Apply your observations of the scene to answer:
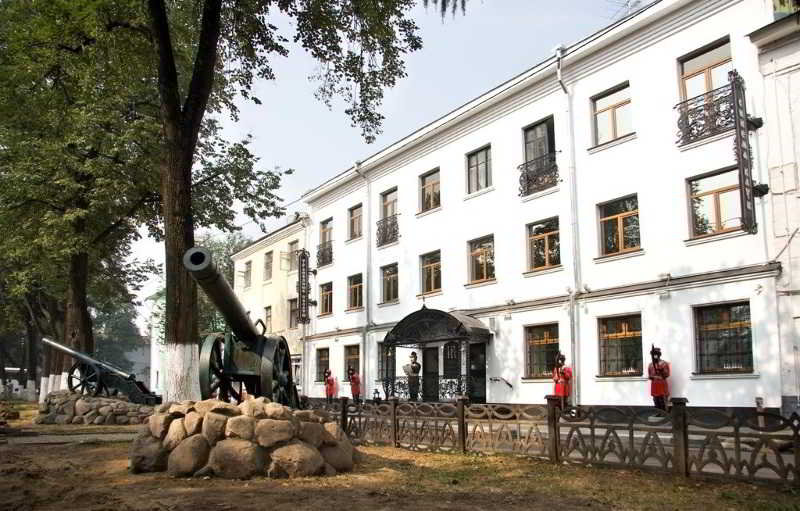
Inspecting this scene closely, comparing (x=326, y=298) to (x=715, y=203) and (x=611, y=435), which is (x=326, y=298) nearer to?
(x=715, y=203)

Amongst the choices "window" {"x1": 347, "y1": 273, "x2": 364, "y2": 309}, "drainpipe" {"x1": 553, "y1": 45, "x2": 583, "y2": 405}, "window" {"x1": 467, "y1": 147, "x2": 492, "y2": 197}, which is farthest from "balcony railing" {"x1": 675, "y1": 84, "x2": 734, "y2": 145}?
"window" {"x1": 347, "y1": 273, "x2": 364, "y2": 309}

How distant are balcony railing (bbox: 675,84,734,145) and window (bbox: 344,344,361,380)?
1643 cm

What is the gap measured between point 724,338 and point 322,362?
19729 millimetres

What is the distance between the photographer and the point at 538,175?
2106 cm

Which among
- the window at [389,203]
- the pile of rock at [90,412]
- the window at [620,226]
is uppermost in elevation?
the window at [389,203]

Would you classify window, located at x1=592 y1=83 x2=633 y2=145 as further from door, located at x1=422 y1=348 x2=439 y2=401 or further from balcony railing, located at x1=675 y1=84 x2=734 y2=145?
door, located at x1=422 y1=348 x2=439 y2=401

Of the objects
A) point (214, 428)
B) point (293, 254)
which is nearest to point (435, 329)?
point (214, 428)

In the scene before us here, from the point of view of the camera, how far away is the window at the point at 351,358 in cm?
2954

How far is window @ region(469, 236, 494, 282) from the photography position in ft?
74.9

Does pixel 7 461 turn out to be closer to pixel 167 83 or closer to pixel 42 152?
pixel 167 83

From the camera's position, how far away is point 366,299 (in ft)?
94.8

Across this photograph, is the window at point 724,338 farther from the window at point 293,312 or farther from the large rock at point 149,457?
the window at point 293,312

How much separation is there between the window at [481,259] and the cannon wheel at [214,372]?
492 inches

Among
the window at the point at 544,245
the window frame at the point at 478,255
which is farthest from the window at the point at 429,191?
the window at the point at 544,245
